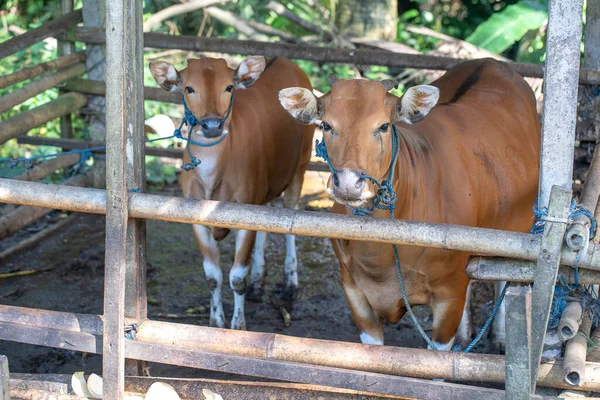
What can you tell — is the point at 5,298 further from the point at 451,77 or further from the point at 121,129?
the point at 451,77

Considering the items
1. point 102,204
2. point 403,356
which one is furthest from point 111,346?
point 403,356

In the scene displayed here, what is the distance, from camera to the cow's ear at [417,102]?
147 inches

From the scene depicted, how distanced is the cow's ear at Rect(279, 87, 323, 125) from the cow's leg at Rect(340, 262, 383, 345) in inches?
36.3

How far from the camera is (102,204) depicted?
3.53 m

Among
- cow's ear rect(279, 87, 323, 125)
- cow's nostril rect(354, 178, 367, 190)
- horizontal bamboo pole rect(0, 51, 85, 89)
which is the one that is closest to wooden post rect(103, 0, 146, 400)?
cow's ear rect(279, 87, 323, 125)

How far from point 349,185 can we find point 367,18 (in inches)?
343

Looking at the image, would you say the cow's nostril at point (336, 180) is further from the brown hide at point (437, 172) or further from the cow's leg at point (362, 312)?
the cow's leg at point (362, 312)

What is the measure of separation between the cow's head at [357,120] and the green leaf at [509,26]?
25.6 feet

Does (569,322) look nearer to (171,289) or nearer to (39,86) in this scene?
(171,289)

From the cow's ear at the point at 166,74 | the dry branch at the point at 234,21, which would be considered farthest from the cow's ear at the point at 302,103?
→ the dry branch at the point at 234,21

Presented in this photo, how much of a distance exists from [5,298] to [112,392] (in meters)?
2.82

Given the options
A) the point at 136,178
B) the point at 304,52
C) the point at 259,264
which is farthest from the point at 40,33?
the point at 136,178

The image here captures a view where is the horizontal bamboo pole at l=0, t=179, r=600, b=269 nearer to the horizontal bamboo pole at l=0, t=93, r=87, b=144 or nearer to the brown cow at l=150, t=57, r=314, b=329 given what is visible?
the brown cow at l=150, t=57, r=314, b=329

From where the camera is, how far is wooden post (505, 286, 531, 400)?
109 inches
